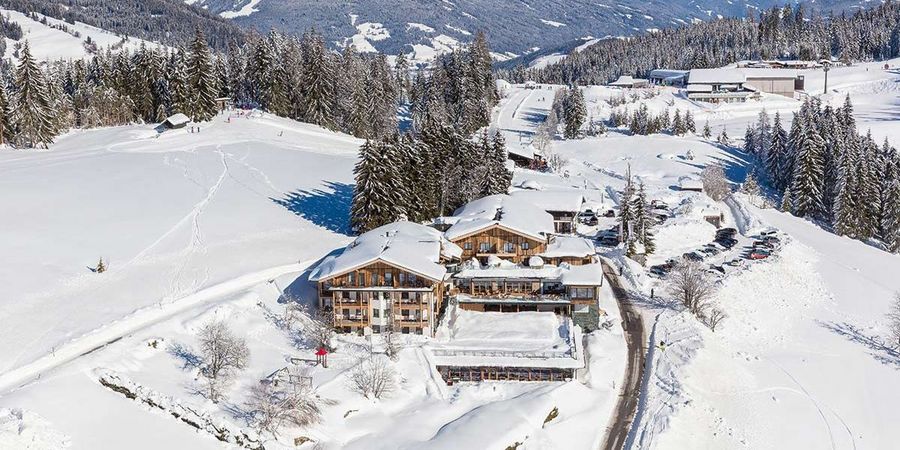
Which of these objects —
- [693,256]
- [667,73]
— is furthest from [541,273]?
[667,73]

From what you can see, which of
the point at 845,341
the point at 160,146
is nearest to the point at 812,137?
the point at 845,341

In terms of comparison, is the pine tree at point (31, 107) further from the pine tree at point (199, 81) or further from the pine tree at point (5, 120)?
the pine tree at point (199, 81)

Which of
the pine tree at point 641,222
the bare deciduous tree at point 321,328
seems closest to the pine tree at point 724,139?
the pine tree at point 641,222

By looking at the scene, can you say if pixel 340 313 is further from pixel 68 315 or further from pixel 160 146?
pixel 160 146

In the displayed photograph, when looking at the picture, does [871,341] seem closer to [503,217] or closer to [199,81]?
[503,217]

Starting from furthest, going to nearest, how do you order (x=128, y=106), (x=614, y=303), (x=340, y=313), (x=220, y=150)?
(x=128, y=106), (x=220, y=150), (x=614, y=303), (x=340, y=313)
